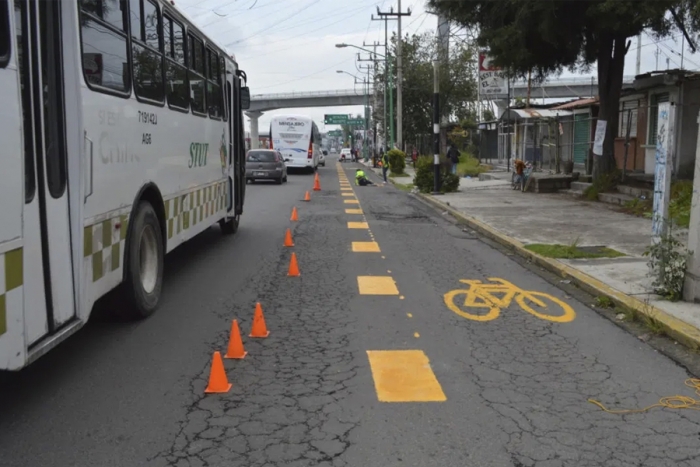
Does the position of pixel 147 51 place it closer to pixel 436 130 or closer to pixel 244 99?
pixel 244 99

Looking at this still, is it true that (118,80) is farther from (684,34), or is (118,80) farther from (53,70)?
(684,34)

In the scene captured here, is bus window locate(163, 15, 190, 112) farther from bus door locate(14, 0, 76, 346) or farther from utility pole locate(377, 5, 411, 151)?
utility pole locate(377, 5, 411, 151)

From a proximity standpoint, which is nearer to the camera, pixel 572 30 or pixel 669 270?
pixel 669 270

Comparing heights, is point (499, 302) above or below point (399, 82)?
below

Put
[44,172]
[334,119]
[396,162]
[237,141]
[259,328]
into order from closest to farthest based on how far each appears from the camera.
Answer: [44,172], [259,328], [237,141], [396,162], [334,119]

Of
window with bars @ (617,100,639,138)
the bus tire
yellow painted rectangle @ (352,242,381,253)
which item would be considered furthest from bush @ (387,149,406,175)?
the bus tire

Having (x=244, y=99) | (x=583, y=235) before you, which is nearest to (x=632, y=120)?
(x=583, y=235)

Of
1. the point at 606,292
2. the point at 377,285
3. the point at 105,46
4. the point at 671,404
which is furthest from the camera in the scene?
the point at 377,285

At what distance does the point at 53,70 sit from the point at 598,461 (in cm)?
422

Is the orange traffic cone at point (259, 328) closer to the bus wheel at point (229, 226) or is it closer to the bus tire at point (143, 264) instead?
the bus tire at point (143, 264)

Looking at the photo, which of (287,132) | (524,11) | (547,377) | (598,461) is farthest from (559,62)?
(287,132)

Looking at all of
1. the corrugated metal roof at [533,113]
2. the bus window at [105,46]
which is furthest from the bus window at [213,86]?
the corrugated metal roof at [533,113]

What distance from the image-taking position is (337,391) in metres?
5.09

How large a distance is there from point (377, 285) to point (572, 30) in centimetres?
1282
